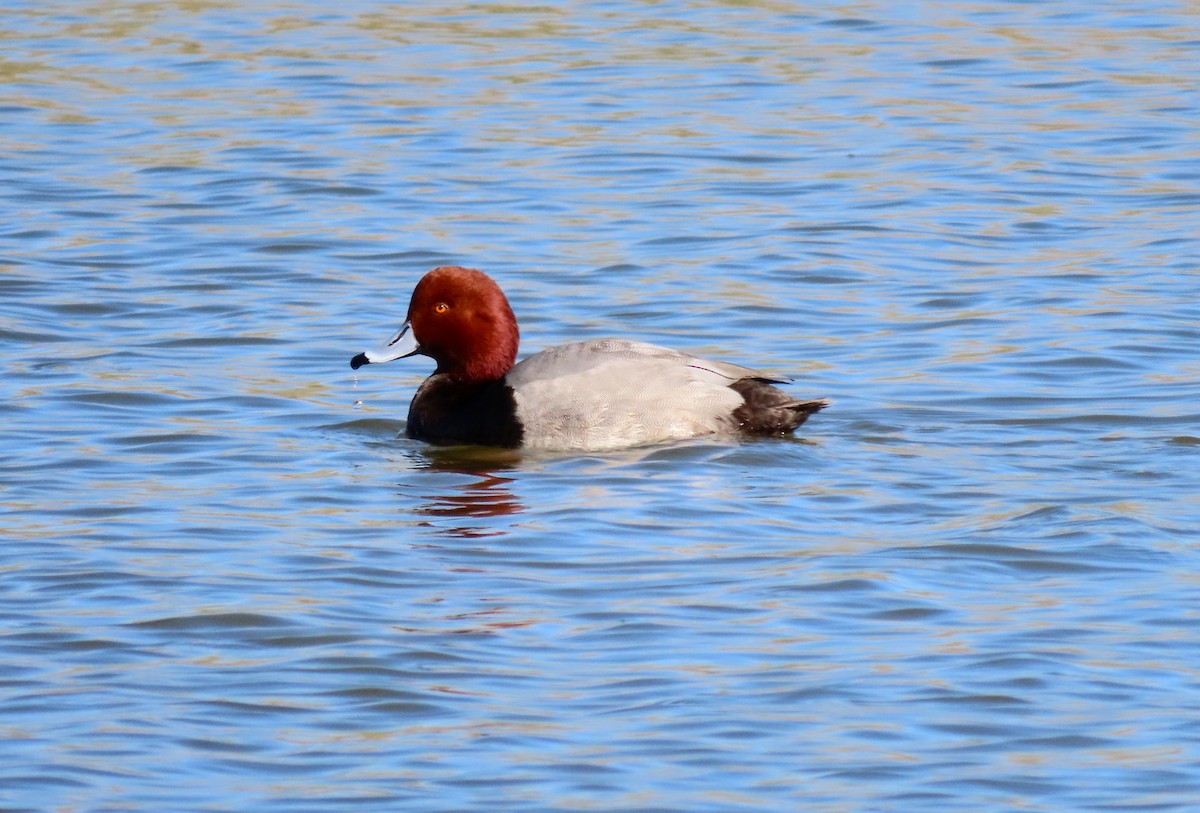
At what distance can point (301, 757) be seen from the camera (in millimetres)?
5332

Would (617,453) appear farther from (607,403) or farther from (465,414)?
(465,414)

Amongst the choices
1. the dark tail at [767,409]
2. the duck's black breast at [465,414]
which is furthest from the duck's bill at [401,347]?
the dark tail at [767,409]

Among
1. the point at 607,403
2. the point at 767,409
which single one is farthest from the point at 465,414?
the point at 767,409

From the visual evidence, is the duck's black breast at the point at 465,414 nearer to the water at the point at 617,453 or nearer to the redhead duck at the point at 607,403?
the redhead duck at the point at 607,403

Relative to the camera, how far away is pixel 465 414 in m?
A: 8.95

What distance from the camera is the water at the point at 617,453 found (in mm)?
5457

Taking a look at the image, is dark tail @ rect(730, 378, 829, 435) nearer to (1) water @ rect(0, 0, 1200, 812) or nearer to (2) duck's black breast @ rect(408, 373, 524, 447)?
(1) water @ rect(0, 0, 1200, 812)

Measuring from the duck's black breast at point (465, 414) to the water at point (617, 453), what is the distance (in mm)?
134

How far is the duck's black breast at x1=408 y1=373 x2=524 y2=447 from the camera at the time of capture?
29.0 ft

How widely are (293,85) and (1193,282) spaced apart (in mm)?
8303

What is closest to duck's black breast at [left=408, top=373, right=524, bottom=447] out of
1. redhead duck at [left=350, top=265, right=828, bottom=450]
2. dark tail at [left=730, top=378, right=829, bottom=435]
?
redhead duck at [left=350, top=265, right=828, bottom=450]

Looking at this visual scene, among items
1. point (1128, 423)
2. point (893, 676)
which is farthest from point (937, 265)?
point (893, 676)

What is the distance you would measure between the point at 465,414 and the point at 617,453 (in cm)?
67

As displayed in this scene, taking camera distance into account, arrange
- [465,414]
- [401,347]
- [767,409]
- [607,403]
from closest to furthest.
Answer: [607,403]
[767,409]
[465,414]
[401,347]
